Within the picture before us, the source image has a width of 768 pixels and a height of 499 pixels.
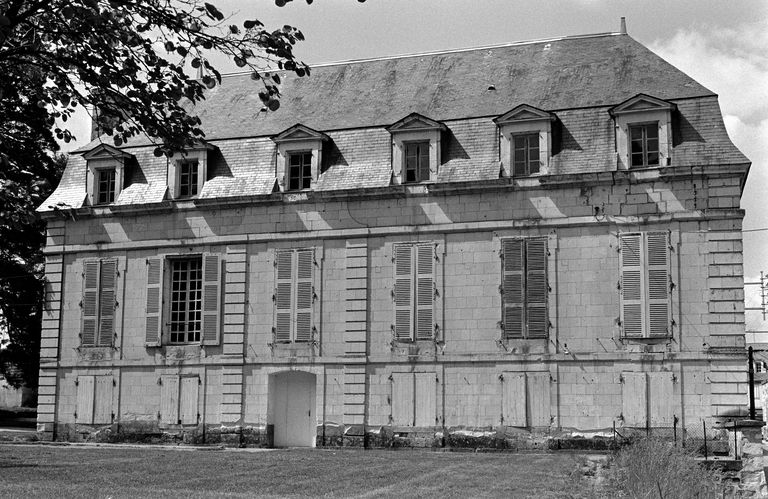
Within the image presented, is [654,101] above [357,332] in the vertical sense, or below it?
above

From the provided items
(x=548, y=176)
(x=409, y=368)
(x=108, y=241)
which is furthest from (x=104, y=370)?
(x=548, y=176)

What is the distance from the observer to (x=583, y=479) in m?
15.9

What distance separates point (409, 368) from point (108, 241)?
9386mm

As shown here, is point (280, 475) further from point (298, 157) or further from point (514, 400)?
point (298, 157)

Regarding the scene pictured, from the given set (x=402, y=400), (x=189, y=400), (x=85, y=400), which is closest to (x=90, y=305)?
(x=85, y=400)

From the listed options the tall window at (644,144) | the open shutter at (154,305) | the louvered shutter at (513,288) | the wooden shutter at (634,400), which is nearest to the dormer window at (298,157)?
the open shutter at (154,305)

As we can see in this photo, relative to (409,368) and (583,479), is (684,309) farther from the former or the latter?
(583,479)

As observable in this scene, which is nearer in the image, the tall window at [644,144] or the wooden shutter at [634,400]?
the wooden shutter at [634,400]

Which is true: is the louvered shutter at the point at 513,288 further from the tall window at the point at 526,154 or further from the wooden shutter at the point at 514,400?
the tall window at the point at 526,154

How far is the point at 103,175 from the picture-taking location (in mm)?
28969

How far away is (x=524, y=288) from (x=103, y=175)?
12557 millimetres

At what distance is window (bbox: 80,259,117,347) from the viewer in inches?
1102

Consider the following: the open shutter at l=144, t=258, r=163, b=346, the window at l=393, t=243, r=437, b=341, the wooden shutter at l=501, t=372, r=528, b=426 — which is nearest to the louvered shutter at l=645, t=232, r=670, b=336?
the wooden shutter at l=501, t=372, r=528, b=426

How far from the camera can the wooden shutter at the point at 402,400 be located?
2509 cm
